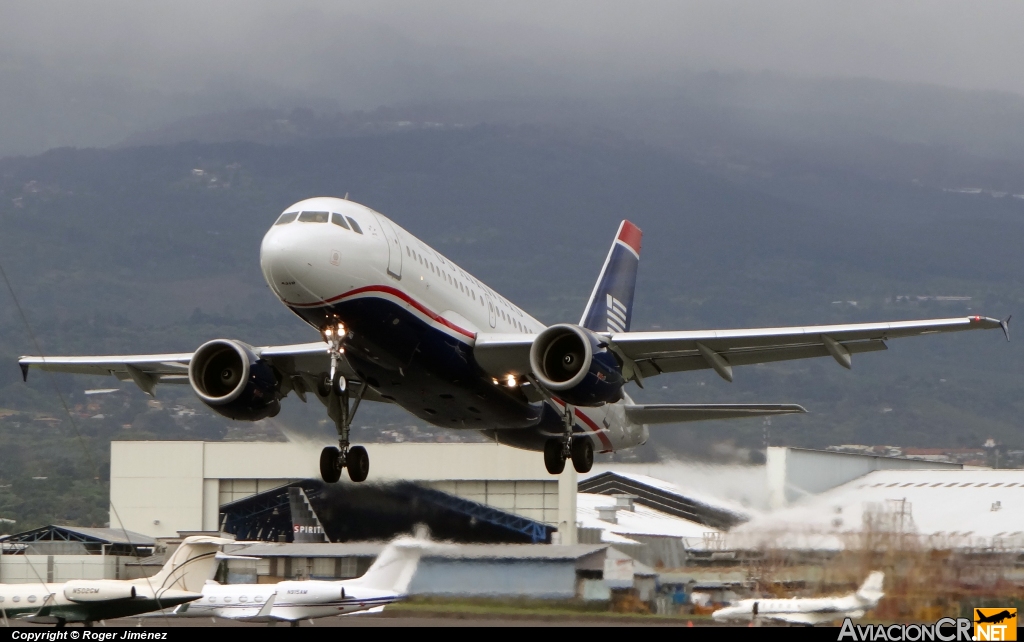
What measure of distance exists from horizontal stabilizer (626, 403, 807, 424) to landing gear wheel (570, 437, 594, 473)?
2242 millimetres

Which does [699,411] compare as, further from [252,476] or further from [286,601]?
[252,476]

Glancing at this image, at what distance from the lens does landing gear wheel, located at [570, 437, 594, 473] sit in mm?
29047

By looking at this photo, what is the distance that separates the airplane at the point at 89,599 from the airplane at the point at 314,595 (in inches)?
34.8

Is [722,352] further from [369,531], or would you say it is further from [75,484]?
[75,484]

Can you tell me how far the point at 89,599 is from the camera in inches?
1096

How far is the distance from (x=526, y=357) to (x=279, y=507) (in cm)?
1584

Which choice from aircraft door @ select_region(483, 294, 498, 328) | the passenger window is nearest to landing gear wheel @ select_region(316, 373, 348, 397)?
the passenger window

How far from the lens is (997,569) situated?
89.0 ft

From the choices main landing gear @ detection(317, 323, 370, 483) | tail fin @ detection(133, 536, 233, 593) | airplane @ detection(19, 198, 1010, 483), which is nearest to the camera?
airplane @ detection(19, 198, 1010, 483)

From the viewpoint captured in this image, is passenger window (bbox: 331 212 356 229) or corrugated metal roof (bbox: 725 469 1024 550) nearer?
passenger window (bbox: 331 212 356 229)

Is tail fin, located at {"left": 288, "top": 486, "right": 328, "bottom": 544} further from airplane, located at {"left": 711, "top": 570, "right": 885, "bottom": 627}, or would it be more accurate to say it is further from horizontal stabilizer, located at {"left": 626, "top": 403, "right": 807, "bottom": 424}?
airplane, located at {"left": 711, "top": 570, "right": 885, "bottom": 627}

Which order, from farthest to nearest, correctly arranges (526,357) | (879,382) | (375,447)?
(879,382) → (375,447) → (526,357)

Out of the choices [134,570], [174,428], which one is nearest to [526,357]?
[134,570]

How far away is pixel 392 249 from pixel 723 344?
672 cm
